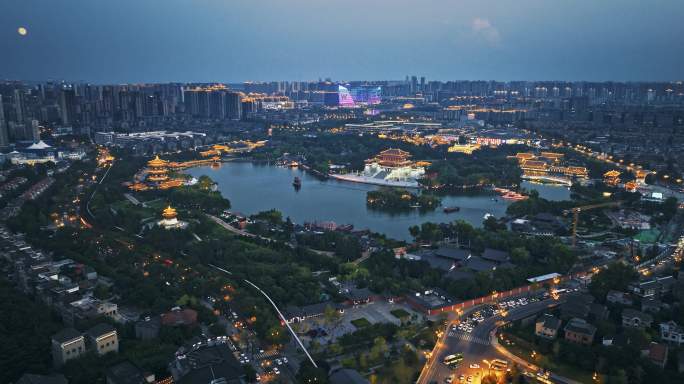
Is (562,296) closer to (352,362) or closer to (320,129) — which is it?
(352,362)

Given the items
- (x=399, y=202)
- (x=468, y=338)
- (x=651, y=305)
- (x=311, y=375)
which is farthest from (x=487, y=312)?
(x=399, y=202)

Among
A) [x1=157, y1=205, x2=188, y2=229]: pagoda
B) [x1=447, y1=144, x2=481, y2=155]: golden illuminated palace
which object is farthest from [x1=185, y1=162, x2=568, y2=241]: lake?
[x1=447, y1=144, x2=481, y2=155]: golden illuminated palace

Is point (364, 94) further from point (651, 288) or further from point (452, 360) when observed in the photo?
point (452, 360)

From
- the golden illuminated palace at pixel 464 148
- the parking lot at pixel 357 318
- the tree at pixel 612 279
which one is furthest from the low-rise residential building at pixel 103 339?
the golden illuminated palace at pixel 464 148

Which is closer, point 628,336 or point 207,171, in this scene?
point 628,336

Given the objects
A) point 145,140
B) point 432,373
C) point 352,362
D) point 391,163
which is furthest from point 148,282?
point 145,140
